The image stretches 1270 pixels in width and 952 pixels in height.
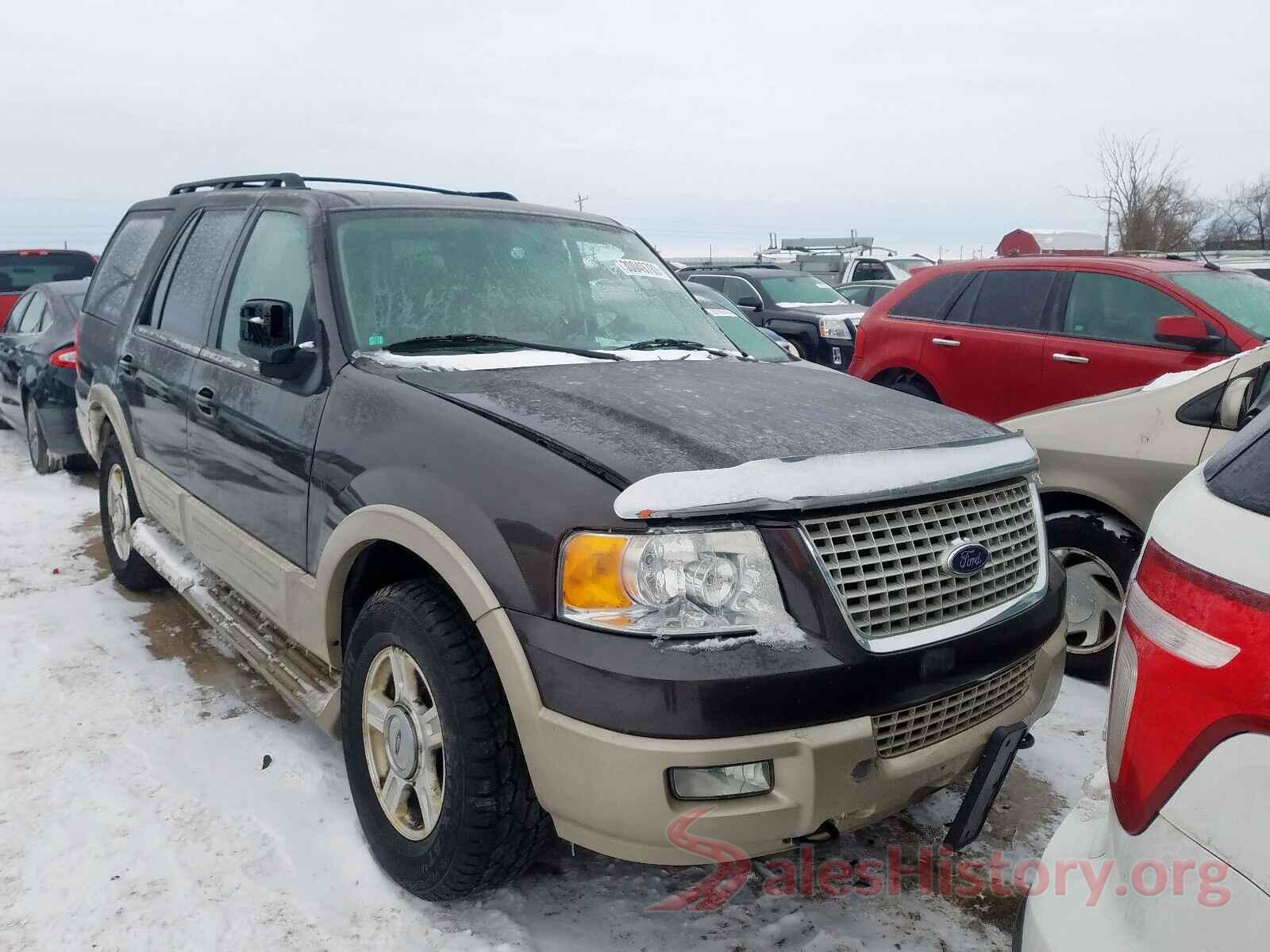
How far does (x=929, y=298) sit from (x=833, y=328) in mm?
3992

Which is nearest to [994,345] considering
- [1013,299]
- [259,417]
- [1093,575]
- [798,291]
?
[1013,299]

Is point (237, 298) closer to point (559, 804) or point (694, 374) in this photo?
point (694, 374)

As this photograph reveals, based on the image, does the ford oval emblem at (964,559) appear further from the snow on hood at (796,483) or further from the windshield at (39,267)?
the windshield at (39,267)

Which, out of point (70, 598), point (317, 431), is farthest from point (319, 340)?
point (70, 598)

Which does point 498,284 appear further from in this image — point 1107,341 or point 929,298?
point 929,298

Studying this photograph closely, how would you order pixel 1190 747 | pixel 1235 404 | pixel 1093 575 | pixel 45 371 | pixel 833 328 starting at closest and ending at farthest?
pixel 1190 747
pixel 1235 404
pixel 1093 575
pixel 45 371
pixel 833 328

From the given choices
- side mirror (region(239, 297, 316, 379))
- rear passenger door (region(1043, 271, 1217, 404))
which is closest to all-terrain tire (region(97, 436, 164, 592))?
side mirror (region(239, 297, 316, 379))

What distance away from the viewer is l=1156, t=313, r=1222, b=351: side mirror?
5.39 m

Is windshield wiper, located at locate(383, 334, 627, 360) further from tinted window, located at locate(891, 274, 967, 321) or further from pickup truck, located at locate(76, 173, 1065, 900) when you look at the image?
tinted window, located at locate(891, 274, 967, 321)

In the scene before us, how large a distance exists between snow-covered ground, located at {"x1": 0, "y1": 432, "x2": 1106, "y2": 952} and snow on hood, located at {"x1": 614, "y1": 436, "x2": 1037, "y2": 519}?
1.20m

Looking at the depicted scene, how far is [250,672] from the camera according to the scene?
415 cm

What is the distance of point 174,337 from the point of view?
4.11 m

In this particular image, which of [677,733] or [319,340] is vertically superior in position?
[319,340]

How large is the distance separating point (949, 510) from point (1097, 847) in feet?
3.19
